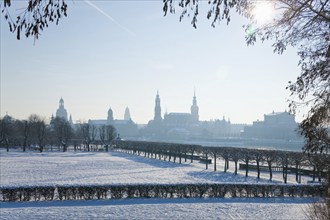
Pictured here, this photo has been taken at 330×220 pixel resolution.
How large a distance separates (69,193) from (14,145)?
260 feet

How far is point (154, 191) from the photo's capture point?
24484 mm

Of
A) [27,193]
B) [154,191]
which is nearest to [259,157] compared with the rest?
[154,191]

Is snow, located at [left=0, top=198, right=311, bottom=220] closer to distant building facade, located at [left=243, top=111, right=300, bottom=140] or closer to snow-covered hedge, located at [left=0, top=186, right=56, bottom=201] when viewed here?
snow-covered hedge, located at [left=0, top=186, right=56, bottom=201]

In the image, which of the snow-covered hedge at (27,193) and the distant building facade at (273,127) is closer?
the snow-covered hedge at (27,193)

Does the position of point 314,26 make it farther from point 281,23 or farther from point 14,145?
point 14,145

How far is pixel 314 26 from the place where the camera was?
26.7ft

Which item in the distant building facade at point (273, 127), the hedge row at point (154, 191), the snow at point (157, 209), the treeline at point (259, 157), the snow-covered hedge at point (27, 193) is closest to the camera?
the snow at point (157, 209)

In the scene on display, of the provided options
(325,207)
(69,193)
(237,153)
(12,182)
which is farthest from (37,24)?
(237,153)

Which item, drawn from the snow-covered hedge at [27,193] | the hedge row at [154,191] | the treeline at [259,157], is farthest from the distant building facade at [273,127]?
the snow-covered hedge at [27,193]

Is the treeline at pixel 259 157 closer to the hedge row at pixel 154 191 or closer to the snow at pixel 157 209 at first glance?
the hedge row at pixel 154 191

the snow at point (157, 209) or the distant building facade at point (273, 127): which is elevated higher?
the distant building facade at point (273, 127)

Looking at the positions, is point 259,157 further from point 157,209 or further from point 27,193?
point 27,193

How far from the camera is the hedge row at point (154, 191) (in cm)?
2297

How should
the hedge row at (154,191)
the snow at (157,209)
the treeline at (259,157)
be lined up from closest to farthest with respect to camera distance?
the snow at (157,209) → the hedge row at (154,191) → the treeline at (259,157)
